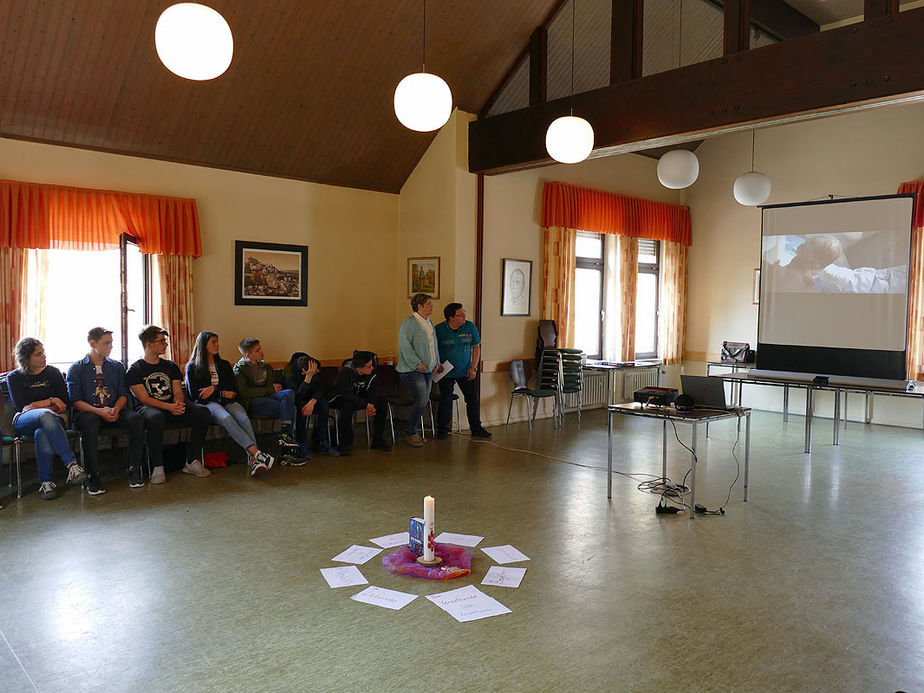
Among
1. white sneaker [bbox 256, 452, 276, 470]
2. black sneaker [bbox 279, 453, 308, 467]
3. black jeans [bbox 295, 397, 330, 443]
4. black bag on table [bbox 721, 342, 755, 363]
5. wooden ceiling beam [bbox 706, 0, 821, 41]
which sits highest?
wooden ceiling beam [bbox 706, 0, 821, 41]

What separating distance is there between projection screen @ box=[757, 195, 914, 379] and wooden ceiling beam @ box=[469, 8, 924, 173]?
221cm

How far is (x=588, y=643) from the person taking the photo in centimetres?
292

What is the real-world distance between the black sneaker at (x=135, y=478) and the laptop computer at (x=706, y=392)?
3942 millimetres

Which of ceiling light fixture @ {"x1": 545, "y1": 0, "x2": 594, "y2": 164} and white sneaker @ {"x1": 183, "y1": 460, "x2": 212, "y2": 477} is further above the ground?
ceiling light fixture @ {"x1": 545, "y1": 0, "x2": 594, "y2": 164}

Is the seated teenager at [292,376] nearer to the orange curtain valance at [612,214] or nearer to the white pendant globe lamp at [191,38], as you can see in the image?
the white pendant globe lamp at [191,38]

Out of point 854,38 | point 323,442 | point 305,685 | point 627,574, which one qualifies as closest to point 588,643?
point 627,574

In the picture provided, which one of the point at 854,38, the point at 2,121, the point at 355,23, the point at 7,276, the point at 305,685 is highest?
the point at 355,23

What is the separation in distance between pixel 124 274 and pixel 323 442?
2178mm

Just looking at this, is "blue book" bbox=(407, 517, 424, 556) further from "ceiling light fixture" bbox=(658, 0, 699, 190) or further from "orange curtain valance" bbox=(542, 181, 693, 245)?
"orange curtain valance" bbox=(542, 181, 693, 245)

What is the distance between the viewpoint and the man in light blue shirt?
6836 millimetres

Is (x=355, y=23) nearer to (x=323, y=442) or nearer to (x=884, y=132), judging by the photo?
(x=323, y=442)

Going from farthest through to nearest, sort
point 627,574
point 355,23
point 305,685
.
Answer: point 355,23
point 627,574
point 305,685

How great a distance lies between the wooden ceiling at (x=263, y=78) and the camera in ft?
17.2

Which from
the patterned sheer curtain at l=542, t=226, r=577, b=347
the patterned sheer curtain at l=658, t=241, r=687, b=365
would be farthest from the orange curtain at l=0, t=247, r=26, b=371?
the patterned sheer curtain at l=658, t=241, r=687, b=365
